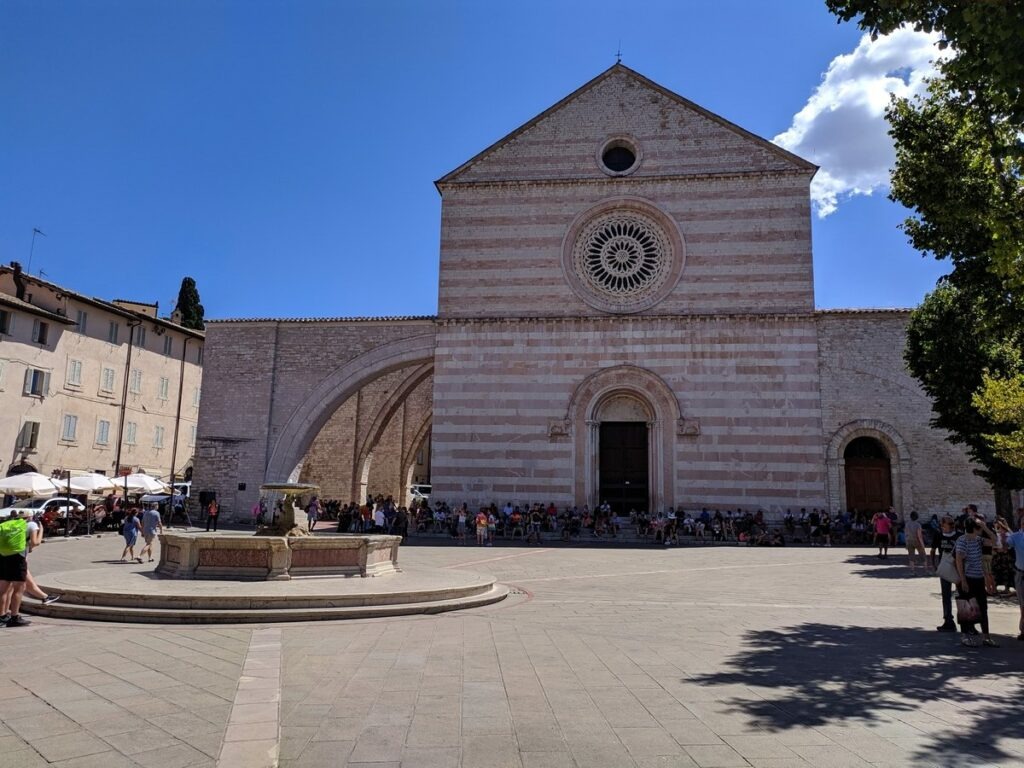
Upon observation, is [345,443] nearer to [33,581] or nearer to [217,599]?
[33,581]

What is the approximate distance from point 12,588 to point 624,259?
21278mm

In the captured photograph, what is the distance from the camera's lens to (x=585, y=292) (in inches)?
1013

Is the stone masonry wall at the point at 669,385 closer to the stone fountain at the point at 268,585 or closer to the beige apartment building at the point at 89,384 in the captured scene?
the stone fountain at the point at 268,585

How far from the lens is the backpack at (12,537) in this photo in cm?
848

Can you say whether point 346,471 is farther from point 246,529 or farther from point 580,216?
point 580,216

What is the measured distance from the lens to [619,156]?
2691cm

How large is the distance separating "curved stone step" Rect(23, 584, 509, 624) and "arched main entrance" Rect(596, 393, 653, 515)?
52.5 feet

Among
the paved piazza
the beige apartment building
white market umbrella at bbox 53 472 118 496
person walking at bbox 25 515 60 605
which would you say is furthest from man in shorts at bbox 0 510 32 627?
the beige apartment building

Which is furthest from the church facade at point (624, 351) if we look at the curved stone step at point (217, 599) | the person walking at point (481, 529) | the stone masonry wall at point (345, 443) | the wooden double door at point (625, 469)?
the curved stone step at point (217, 599)

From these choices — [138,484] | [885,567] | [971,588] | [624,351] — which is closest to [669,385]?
[624,351]

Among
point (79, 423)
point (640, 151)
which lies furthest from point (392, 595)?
point (79, 423)

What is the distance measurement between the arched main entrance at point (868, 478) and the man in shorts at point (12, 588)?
23.3 meters

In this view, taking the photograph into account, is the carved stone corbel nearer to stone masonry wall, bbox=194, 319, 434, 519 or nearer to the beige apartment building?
stone masonry wall, bbox=194, 319, 434, 519

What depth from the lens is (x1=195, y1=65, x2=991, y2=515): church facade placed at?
2380cm
